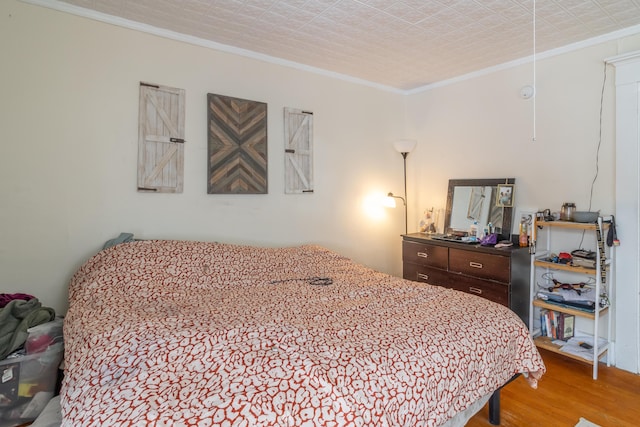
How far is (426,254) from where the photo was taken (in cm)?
355

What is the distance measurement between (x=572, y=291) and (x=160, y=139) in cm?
337

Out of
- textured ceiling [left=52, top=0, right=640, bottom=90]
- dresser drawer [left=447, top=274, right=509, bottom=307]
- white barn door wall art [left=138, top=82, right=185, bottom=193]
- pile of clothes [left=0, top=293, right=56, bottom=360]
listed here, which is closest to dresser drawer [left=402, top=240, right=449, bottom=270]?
dresser drawer [left=447, top=274, right=509, bottom=307]

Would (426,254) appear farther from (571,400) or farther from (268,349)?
(268,349)

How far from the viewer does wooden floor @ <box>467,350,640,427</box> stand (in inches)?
80.3

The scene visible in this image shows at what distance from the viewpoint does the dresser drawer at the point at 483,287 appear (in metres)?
2.93

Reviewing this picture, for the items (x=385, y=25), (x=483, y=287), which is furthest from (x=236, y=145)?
(x=483, y=287)

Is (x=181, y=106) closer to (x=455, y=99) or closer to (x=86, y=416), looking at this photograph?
(x=86, y=416)

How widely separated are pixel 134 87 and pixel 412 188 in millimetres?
2998

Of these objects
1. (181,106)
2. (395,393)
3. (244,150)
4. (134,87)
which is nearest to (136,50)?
(134,87)

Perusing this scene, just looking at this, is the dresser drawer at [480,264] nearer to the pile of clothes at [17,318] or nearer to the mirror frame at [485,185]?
the mirror frame at [485,185]

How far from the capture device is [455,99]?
379 cm

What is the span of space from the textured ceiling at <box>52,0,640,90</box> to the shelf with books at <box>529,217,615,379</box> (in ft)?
4.75

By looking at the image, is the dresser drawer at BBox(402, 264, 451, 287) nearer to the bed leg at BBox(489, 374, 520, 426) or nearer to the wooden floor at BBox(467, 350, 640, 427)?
the wooden floor at BBox(467, 350, 640, 427)

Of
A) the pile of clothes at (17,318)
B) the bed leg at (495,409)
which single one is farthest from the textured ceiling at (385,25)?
the bed leg at (495,409)
